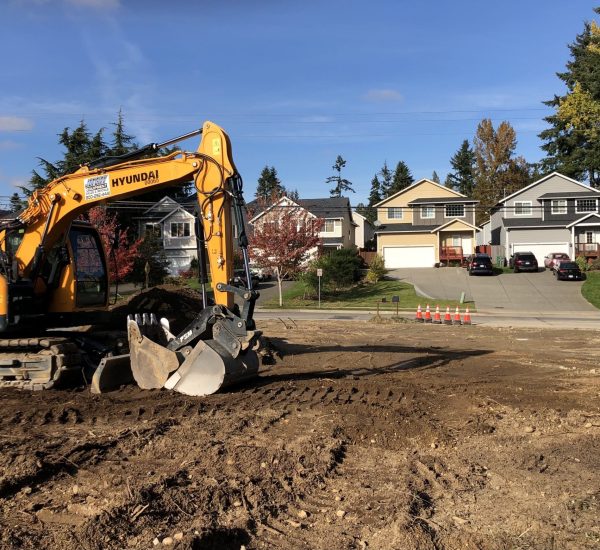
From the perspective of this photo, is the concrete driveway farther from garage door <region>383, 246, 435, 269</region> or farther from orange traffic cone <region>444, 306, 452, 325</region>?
orange traffic cone <region>444, 306, 452, 325</region>

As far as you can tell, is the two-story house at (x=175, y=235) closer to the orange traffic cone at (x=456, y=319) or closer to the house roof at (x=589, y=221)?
the house roof at (x=589, y=221)

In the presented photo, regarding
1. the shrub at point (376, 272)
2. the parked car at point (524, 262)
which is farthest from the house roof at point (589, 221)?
the shrub at point (376, 272)

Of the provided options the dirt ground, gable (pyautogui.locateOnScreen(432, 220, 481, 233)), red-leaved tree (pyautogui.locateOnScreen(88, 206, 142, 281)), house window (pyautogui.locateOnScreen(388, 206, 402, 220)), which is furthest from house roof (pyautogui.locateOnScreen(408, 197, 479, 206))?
the dirt ground

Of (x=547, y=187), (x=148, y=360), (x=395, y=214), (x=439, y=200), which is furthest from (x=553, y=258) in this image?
(x=148, y=360)

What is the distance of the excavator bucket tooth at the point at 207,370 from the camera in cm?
823

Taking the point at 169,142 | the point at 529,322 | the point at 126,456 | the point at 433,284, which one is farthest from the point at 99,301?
the point at 433,284

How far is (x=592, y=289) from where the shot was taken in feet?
127

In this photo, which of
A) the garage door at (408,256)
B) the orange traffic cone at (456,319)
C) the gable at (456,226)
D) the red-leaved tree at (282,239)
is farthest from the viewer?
the garage door at (408,256)

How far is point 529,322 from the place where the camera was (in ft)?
85.0

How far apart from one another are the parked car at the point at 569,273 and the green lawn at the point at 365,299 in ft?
37.3

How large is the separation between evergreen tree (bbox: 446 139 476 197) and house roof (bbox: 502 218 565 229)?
193ft

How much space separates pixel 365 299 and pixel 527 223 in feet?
81.5

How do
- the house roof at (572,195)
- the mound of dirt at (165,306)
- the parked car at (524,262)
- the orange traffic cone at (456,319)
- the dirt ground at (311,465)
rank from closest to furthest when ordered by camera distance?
the dirt ground at (311,465)
the mound of dirt at (165,306)
the orange traffic cone at (456,319)
the parked car at (524,262)
the house roof at (572,195)

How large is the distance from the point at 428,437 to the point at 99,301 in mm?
7219
